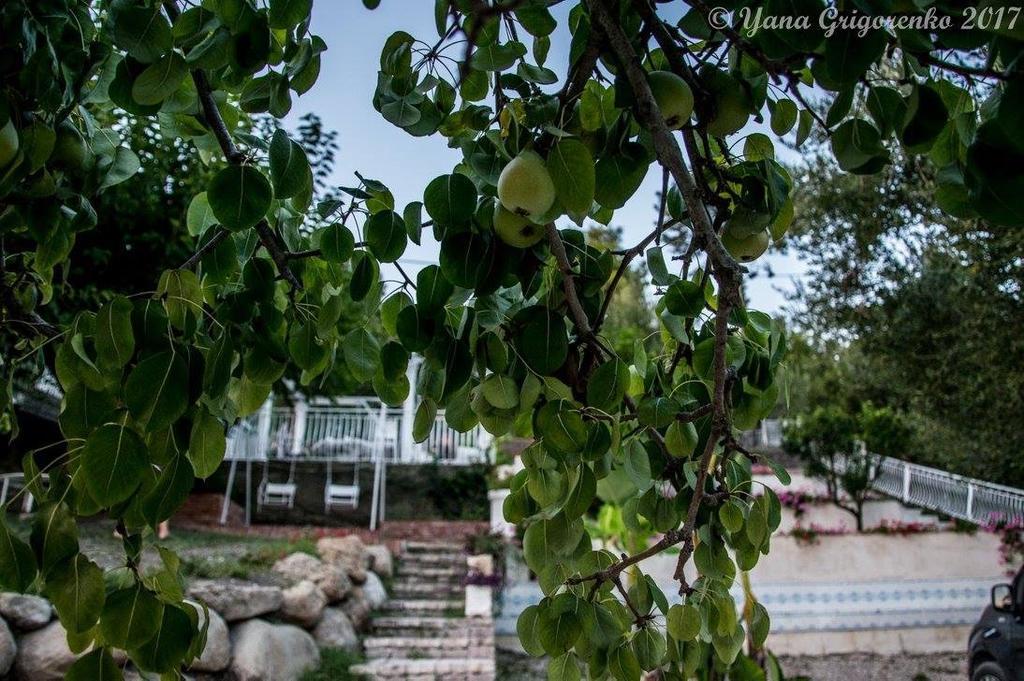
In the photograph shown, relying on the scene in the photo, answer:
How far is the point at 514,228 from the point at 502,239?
33mm

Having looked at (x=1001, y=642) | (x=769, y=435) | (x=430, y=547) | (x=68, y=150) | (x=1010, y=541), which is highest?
(x=769, y=435)

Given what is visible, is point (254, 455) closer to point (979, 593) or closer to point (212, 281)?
point (979, 593)

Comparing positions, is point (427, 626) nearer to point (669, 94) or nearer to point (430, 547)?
point (430, 547)

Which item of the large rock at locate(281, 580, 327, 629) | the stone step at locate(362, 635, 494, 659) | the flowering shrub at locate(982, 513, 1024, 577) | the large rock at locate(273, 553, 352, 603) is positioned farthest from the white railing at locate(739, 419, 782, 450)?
the large rock at locate(281, 580, 327, 629)

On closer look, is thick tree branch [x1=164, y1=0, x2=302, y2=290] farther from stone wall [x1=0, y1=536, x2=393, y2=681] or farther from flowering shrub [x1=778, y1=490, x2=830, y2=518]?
flowering shrub [x1=778, y1=490, x2=830, y2=518]

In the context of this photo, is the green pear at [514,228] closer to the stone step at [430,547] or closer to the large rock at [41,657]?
the large rock at [41,657]

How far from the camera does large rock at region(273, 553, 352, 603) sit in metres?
6.49

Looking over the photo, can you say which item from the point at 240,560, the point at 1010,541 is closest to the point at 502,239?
the point at 240,560

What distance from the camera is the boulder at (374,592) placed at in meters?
7.15

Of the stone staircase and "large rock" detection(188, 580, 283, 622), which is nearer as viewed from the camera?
"large rock" detection(188, 580, 283, 622)

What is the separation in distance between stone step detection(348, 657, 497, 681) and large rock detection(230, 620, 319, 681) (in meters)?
0.39

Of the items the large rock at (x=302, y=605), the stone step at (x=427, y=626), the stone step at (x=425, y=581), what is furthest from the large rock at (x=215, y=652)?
the stone step at (x=425, y=581)

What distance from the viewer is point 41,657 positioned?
4.14m

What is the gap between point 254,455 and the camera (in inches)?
460
